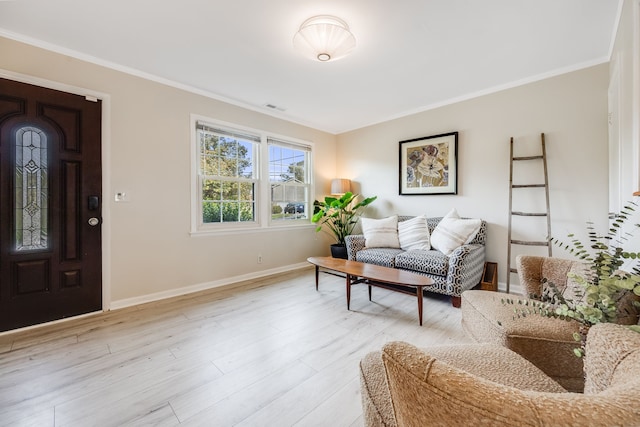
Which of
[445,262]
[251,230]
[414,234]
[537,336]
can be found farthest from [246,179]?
[537,336]

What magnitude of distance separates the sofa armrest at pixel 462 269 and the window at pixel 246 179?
2.46m

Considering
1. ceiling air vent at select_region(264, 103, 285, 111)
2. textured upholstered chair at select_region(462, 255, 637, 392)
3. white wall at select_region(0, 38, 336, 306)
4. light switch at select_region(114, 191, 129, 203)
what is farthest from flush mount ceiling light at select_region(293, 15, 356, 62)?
light switch at select_region(114, 191, 129, 203)

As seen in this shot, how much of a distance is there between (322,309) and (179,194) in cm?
211

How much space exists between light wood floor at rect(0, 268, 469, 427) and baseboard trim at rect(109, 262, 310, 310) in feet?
0.43

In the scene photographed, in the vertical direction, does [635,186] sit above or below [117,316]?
above

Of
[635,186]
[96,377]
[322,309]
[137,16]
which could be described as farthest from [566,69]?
[96,377]

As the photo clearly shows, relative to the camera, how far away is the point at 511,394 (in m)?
0.46

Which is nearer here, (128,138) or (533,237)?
(128,138)

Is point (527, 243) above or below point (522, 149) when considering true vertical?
below

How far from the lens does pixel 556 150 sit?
2889 millimetres

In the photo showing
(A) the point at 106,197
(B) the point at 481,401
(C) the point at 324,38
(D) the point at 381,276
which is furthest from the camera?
(A) the point at 106,197

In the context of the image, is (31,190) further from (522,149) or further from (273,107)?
(522,149)

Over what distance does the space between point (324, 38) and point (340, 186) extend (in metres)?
2.71

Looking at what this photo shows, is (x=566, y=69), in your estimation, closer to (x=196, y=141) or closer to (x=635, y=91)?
(x=635, y=91)
